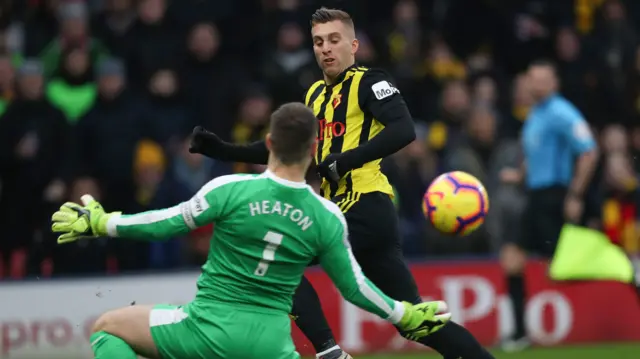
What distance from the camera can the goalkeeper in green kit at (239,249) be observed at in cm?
559

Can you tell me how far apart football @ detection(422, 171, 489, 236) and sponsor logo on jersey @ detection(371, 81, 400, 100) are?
3.19ft

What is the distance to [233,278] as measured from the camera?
5641 mm

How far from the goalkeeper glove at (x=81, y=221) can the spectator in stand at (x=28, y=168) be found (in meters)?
7.06

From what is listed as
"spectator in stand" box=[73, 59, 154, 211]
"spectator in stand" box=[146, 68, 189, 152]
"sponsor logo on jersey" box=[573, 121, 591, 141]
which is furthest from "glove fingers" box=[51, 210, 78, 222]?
"spectator in stand" box=[146, 68, 189, 152]

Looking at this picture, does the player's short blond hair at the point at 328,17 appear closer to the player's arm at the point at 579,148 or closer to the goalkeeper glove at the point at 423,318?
the goalkeeper glove at the point at 423,318

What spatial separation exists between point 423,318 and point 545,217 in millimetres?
5064

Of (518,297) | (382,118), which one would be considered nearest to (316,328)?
(382,118)

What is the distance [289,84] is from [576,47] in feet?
12.4

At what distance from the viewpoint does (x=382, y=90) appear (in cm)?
699

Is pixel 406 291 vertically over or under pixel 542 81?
under

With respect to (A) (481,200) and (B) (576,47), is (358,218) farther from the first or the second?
(B) (576,47)

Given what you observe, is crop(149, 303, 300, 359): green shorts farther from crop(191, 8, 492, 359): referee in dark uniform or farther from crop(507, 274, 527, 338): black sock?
crop(507, 274, 527, 338): black sock

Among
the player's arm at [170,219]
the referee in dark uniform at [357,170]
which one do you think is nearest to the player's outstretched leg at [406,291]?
the referee in dark uniform at [357,170]

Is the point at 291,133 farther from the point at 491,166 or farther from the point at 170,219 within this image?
the point at 491,166
